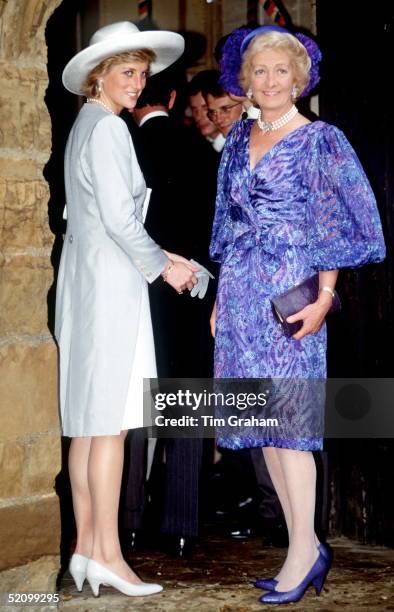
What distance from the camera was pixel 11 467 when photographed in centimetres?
330

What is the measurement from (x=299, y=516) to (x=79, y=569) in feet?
2.68

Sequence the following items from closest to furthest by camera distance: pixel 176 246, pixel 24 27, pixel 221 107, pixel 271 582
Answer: pixel 24 27, pixel 271 582, pixel 176 246, pixel 221 107

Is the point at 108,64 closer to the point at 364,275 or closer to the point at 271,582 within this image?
the point at 364,275

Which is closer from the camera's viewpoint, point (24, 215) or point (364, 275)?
point (24, 215)

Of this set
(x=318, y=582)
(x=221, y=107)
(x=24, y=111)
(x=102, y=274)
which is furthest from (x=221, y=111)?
(x=318, y=582)

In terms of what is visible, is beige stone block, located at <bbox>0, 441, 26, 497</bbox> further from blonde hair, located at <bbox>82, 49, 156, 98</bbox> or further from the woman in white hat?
blonde hair, located at <bbox>82, 49, 156, 98</bbox>

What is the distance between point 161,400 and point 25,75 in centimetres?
160

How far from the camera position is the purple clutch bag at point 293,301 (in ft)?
11.8

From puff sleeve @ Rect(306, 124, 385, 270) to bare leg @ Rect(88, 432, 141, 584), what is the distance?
102cm

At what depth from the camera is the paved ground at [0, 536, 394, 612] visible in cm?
337

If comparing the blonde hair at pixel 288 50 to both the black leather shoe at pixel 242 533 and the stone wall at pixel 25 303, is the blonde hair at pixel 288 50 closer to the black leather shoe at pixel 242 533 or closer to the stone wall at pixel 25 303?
the stone wall at pixel 25 303

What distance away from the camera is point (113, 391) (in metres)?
3.65

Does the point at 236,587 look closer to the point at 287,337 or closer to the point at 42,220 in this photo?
the point at 287,337

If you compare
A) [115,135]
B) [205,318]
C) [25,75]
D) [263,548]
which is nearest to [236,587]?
[263,548]
